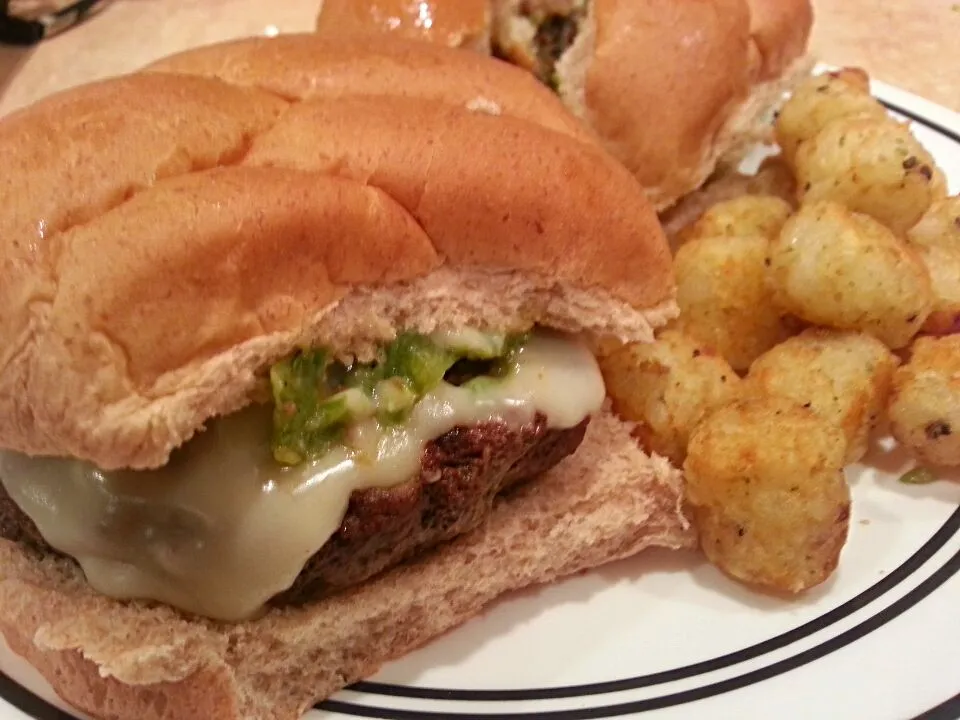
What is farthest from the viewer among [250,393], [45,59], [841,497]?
[45,59]

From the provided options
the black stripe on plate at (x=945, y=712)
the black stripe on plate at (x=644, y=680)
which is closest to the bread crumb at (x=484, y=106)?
the black stripe on plate at (x=644, y=680)

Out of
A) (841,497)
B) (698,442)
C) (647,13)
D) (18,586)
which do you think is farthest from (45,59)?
(841,497)

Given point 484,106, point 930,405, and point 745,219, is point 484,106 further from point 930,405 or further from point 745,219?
point 930,405

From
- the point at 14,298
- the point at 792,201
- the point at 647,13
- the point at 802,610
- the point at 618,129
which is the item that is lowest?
the point at 802,610

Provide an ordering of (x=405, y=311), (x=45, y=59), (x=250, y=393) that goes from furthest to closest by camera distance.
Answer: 1. (x=45, y=59)
2. (x=405, y=311)
3. (x=250, y=393)

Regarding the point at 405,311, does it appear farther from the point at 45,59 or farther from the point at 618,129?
the point at 45,59

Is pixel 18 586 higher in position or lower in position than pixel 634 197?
lower

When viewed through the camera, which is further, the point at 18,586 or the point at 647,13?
the point at 647,13

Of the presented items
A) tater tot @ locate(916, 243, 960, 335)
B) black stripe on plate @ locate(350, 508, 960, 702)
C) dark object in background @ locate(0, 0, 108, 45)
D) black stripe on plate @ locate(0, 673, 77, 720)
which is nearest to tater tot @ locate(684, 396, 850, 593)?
black stripe on plate @ locate(350, 508, 960, 702)
